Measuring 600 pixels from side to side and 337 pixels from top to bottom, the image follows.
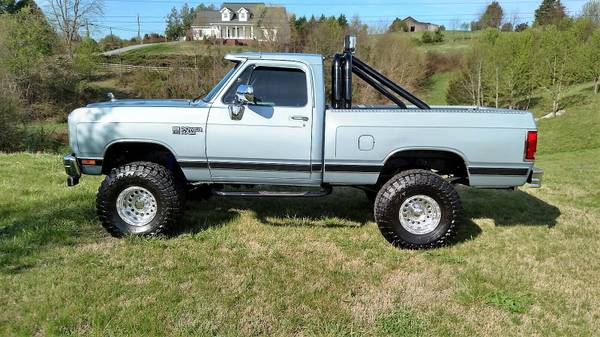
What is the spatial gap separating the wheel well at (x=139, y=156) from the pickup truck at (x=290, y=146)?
0.04m

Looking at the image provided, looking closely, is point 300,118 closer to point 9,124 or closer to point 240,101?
point 240,101

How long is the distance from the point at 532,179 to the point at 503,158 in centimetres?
47

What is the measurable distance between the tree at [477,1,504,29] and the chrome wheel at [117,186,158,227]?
262ft

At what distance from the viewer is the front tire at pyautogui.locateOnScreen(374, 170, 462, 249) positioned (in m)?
5.07

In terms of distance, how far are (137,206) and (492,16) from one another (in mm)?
82834

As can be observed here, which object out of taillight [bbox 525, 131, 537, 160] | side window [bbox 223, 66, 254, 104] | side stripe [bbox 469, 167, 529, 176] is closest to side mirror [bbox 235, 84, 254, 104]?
side window [bbox 223, 66, 254, 104]

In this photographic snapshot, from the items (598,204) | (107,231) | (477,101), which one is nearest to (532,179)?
(598,204)

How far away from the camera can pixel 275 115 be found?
16.4 feet

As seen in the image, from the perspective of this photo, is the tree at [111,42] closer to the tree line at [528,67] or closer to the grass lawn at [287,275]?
the tree line at [528,67]

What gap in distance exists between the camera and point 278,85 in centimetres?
523

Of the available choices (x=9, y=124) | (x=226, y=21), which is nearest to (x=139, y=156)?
(x=9, y=124)

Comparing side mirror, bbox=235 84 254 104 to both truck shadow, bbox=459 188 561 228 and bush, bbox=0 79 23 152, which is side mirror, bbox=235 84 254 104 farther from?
bush, bbox=0 79 23 152

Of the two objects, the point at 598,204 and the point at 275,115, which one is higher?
the point at 275,115

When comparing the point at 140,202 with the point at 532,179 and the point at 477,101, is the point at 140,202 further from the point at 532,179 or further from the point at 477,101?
the point at 477,101
